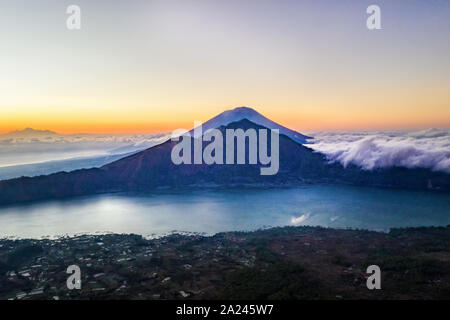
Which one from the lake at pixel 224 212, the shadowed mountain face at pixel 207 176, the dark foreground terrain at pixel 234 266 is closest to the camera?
the dark foreground terrain at pixel 234 266

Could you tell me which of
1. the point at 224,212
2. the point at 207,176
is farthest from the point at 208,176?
the point at 224,212

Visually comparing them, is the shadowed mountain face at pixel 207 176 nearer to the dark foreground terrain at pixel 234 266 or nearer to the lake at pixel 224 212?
the lake at pixel 224 212

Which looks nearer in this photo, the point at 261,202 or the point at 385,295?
the point at 385,295

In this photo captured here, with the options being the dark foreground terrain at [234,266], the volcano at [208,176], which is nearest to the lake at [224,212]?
the volcano at [208,176]

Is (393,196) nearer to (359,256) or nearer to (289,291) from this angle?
(359,256)
